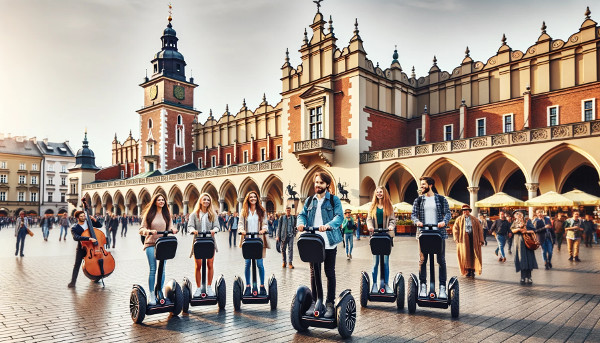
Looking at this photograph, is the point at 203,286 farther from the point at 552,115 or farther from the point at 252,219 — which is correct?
the point at 552,115

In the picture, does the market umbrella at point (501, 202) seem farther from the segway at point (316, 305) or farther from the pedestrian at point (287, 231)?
the segway at point (316, 305)

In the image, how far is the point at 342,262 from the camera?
40.1 feet

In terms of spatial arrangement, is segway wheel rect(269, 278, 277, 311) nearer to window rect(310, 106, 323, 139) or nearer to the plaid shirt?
the plaid shirt

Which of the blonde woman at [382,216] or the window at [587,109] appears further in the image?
→ the window at [587,109]

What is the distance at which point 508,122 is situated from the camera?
26438 mm

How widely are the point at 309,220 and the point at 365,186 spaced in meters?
23.0

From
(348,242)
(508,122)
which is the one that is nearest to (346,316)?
(348,242)

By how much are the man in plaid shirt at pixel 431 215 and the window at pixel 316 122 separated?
23045 millimetres

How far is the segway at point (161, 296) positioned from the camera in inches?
218

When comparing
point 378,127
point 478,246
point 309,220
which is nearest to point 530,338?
point 309,220

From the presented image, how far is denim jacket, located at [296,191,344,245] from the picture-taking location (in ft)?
16.2

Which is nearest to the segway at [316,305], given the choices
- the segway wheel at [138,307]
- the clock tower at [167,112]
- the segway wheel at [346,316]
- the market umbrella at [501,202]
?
the segway wheel at [346,316]

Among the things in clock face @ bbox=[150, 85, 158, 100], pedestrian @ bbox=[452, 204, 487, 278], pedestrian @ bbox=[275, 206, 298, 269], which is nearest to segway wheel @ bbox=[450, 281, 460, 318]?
pedestrian @ bbox=[452, 204, 487, 278]

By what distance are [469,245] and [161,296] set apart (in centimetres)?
684
